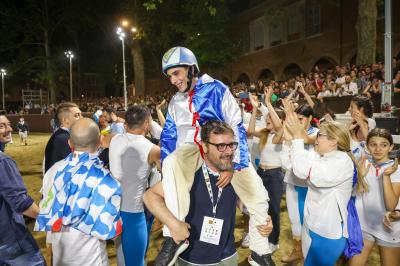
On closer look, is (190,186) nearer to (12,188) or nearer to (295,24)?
(12,188)

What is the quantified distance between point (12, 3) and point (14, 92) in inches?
775

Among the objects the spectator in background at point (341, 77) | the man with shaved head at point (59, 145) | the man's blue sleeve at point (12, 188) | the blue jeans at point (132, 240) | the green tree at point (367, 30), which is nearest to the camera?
the man's blue sleeve at point (12, 188)

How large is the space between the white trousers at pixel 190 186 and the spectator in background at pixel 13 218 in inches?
49.0

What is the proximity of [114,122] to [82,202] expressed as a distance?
16.3ft

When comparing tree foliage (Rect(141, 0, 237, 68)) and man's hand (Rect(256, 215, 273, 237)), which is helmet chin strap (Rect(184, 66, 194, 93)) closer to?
man's hand (Rect(256, 215, 273, 237))

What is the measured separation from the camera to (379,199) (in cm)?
404

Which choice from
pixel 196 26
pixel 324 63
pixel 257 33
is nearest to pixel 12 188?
pixel 324 63

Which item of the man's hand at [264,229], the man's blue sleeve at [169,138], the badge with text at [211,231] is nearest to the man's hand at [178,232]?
the badge with text at [211,231]

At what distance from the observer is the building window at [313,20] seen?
2820 cm

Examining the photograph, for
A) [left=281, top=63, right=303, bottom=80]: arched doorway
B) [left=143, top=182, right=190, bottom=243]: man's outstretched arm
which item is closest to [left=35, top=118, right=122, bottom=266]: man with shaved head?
[left=143, top=182, right=190, bottom=243]: man's outstretched arm

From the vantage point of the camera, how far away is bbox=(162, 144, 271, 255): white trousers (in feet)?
8.16

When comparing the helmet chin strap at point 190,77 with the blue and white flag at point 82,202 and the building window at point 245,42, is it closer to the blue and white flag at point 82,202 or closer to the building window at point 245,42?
the blue and white flag at point 82,202

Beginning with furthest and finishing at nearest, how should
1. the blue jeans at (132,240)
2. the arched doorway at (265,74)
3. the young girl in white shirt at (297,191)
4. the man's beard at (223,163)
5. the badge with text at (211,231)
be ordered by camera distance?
the arched doorway at (265,74), the young girl in white shirt at (297,191), the blue jeans at (132,240), the badge with text at (211,231), the man's beard at (223,163)

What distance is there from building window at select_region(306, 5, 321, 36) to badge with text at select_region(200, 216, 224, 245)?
28.8 metres
